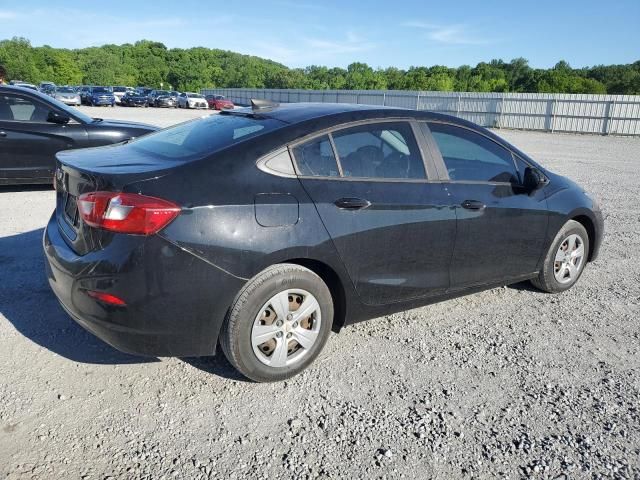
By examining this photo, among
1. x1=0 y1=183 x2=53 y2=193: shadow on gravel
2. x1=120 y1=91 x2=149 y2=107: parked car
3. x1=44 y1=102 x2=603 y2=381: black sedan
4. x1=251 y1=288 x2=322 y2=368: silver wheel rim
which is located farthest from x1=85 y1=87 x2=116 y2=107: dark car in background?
x1=251 y1=288 x2=322 y2=368: silver wheel rim

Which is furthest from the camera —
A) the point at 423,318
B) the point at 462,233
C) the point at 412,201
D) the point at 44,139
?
the point at 44,139

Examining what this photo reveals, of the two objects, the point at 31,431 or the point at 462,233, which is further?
the point at 462,233

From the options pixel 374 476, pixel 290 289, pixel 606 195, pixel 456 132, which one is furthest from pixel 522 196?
pixel 606 195

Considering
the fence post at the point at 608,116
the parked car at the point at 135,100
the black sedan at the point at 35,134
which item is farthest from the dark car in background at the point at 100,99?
the black sedan at the point at 35,134

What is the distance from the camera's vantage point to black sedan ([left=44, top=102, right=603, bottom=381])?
273 cm

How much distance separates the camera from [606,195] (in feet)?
32.2

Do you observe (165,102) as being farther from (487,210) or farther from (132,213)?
(132,213)

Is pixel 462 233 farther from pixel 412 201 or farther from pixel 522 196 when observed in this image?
pixel 522 196

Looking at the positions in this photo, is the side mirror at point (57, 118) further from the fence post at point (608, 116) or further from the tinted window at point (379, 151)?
the fence post at point (608, 116)

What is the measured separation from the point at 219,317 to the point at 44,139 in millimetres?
6378

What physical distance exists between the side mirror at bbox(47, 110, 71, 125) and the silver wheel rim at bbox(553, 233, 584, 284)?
283 inches

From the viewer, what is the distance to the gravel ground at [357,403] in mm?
2494

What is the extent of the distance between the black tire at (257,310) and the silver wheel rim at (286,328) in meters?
0.03

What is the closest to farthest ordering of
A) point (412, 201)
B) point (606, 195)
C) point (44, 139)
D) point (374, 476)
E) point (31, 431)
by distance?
point (374, 476) → point (31, 431) → point (412, 201) → point (44, 139) → point (606, 195)
